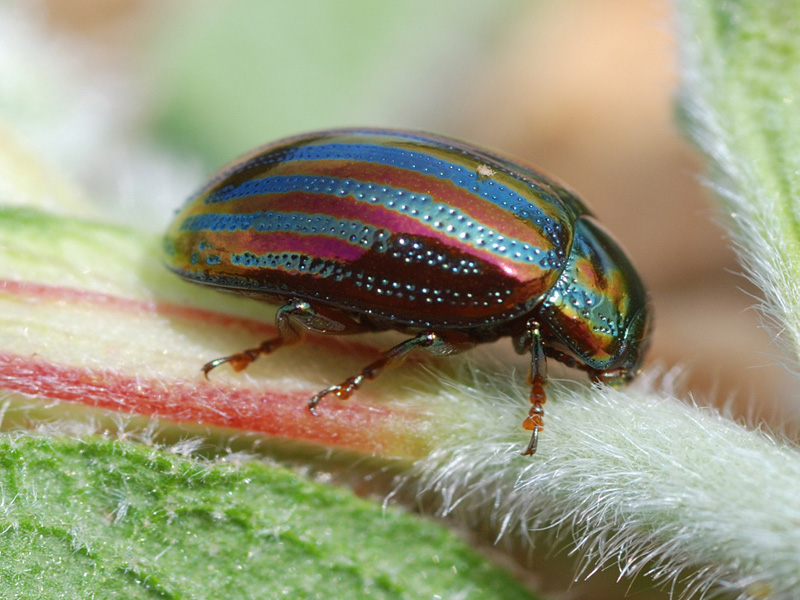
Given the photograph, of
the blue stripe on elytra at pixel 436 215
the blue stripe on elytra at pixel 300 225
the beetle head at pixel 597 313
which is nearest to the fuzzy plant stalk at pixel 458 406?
the beetle head at pixel 597 313

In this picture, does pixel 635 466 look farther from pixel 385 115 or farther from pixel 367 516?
pixel 385 115

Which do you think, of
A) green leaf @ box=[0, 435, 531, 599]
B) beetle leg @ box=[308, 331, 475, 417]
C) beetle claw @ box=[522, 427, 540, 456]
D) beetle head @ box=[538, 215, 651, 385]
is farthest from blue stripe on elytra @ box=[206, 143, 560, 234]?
green leaf @ box=[0, 435, 531, 599]

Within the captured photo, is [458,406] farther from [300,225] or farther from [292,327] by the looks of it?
[300,225]

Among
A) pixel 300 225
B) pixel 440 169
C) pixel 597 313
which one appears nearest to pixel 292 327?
pixel 300 225

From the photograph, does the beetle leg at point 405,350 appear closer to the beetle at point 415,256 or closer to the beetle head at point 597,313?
the beetle at point 415,256

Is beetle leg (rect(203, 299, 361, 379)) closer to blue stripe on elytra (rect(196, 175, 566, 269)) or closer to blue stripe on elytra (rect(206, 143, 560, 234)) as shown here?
blue stripe on elytra (rect(196, 175, 566, 269))

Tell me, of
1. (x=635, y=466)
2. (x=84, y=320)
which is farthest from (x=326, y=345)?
(x=635, y=466)
